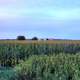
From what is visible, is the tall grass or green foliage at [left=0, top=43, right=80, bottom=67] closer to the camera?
green foliage at [left=0, top=43, right=80, bottom=67]

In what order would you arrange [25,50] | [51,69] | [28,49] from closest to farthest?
[51,69] < [25,50] < [28,49]

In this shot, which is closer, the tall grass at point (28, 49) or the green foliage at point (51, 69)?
the green foliage at point (51, 69)

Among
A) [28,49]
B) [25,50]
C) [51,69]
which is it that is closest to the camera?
[51,69]

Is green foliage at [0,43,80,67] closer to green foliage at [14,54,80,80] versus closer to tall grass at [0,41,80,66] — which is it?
tall grass at [0,41,80,66]

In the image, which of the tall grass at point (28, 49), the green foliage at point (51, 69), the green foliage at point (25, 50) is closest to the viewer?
the green foliage at point (51, 69)

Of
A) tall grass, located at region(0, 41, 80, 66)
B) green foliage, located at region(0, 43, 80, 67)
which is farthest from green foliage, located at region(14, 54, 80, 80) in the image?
tall grass, located at region(0, 41, 80, 66)

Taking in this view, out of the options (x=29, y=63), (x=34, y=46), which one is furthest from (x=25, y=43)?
(x=29, y=63)

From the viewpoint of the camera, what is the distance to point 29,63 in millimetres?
11758

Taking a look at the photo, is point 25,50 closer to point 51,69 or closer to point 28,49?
point 28,49

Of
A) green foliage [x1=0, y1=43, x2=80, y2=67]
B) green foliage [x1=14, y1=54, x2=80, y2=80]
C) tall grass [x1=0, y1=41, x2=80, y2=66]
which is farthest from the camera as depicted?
tall grass [x1=0, y1=41, x2=80, y2=66]

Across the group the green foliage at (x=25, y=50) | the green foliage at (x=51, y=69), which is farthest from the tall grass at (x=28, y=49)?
the green foliage at (x=51, y=69)

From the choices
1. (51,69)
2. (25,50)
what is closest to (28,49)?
(25,50)

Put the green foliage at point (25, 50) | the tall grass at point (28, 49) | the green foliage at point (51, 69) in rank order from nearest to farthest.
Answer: the green foliage at point (51, 69) → the green foliage at point (25, 50) → the tall grass at point (28, 49)

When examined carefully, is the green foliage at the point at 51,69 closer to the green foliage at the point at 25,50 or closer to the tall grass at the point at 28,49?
the green foliage at the point at 25,50
